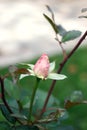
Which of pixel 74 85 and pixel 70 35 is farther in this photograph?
pixel 74 85

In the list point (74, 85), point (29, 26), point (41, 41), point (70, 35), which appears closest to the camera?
point (70, 35)

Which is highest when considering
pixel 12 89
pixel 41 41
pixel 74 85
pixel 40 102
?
pixel 12 89

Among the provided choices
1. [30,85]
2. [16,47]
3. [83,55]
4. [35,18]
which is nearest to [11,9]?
[35,18]

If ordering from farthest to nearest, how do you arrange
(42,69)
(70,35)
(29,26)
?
1. (29,26)
2. (70,35)
3. (42,69)

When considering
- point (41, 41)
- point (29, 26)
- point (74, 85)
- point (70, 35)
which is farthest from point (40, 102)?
point (29, 26)

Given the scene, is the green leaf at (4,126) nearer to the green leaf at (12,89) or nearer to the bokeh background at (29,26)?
the green leaf at (12,89)

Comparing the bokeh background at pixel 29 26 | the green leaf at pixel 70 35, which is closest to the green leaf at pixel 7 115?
the green leaf at pixel 70 35

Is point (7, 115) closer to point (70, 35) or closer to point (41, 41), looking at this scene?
point (70, 35)

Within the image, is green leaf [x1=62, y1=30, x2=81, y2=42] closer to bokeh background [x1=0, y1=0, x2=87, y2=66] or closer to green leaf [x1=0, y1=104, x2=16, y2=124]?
green leaf [x1=0, y1=104, x2=16, y2=124]

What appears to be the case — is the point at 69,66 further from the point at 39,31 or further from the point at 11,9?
the point at 11,9

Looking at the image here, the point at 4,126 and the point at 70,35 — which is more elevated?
the point at 70,35

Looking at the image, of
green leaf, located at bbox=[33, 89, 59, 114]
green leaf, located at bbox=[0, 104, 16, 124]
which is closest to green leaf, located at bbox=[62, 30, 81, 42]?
green leaf, located at bbox=[33, 89, 59, 114]
